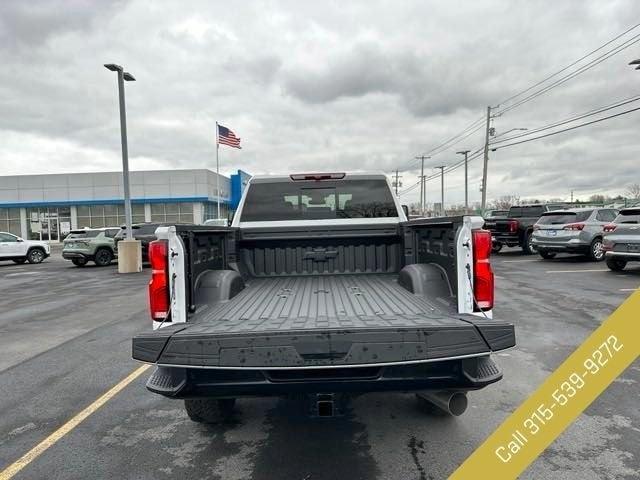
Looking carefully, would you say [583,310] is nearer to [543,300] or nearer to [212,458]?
[543,300]

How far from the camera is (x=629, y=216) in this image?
12188 mm

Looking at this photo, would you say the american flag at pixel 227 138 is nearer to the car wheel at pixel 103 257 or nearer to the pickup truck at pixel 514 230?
the car wheel at pixel 103 257

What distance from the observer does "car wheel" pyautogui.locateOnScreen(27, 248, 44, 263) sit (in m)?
22.6

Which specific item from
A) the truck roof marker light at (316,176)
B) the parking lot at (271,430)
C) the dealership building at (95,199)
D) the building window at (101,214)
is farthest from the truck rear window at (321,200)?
the building window at (101,214)

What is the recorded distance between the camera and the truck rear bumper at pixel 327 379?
2693 millimetres

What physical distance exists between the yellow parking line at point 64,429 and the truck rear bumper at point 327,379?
141cm

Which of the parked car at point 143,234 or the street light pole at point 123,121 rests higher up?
the street light pole at point 123,121

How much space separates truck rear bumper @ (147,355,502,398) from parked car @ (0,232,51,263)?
77.3 ft

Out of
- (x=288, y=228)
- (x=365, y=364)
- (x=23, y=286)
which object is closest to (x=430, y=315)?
(x=365, y=364)

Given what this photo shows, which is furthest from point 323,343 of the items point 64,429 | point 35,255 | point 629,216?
point 35,255

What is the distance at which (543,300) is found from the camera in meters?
9.05

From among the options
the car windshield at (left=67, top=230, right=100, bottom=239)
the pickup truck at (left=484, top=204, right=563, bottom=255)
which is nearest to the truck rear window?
the pickup truck at (left=484, top=204, right=563, bottom=255)

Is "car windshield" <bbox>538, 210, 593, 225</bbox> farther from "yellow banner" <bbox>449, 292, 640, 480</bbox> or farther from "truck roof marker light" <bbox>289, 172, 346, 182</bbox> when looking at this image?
"yellow banner" <bbox>449, 292, 640, 480</bbox>

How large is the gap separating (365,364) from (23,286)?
14.7 metres
